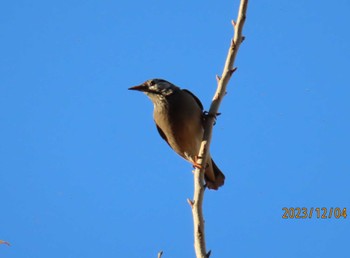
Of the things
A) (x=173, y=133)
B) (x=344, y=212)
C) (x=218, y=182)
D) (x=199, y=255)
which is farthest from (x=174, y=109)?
(x=199, y=255)

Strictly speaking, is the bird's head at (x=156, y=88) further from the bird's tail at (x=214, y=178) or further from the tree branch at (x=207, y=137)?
the tree branch at (x=207, y=137)

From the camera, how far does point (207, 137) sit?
3.88 metres

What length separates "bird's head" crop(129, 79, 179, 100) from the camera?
5.39 m

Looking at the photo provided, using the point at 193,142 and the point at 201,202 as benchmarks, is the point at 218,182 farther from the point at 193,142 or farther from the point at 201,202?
the point at 201,202

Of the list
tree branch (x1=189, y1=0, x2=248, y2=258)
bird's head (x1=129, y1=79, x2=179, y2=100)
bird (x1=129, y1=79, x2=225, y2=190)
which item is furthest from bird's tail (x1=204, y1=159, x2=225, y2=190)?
tree branch (x1=189, y1=0, x2=248, y2=258)

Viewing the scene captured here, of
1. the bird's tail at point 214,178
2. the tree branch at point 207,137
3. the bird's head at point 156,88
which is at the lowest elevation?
the tree branch at point 207,137

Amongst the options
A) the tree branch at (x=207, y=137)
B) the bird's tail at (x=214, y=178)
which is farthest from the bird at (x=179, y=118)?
the tree branch at (x=207, y=137)

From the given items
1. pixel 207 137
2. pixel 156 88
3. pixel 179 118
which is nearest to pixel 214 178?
pixel 179 118

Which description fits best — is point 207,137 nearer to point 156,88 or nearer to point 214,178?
point 156,88

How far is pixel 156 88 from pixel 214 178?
1.20 m

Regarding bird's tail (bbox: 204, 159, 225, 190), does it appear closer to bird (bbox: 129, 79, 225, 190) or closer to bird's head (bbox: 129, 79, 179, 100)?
bird (bbox: 129, 79, 225, 190)

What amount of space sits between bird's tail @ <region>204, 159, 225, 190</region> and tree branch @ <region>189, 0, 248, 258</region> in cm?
155

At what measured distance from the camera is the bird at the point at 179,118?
5.08m

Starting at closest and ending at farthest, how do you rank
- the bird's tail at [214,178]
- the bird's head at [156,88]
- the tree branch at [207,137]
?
the tree branch at [207,137]
the bird's head at [156,88]
the bird's tail at [214,178]
